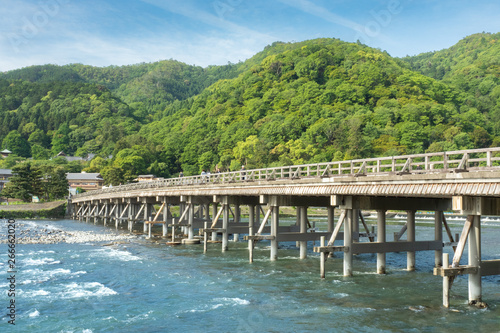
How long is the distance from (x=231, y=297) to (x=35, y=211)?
8196 centimetres

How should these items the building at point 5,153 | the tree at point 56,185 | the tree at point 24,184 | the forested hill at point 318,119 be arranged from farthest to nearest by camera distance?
the building at point 5,153, the forested hill at point 318,119, the tree at point 56,185, the tree at point 24,184

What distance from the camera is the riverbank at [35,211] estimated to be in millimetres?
91125

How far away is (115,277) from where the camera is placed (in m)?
29.0

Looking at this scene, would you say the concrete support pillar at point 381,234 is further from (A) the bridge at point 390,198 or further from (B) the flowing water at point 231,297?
(B) the flowing water at point 231,297

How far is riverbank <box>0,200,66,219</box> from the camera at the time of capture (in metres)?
91.1

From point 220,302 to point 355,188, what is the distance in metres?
8.70

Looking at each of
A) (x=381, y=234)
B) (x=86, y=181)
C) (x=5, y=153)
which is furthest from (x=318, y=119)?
(x=5, y=153)

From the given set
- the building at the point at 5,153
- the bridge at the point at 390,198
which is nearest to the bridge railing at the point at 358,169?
the bridge at the point at 390,198

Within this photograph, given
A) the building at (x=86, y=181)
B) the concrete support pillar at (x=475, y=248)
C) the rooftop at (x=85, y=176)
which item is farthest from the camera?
the rooftop at (x=85, y=176)

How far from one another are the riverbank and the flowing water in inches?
2343

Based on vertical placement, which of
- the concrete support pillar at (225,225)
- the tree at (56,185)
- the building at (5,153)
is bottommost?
the concrete support pillar at (225,225)

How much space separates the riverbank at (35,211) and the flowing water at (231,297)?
59.5 metres

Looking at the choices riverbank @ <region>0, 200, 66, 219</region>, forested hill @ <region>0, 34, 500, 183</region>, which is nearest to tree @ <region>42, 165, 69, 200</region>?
riverbank @ <region>0, 200, 66, 219</region>

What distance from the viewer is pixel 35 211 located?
94.1m
